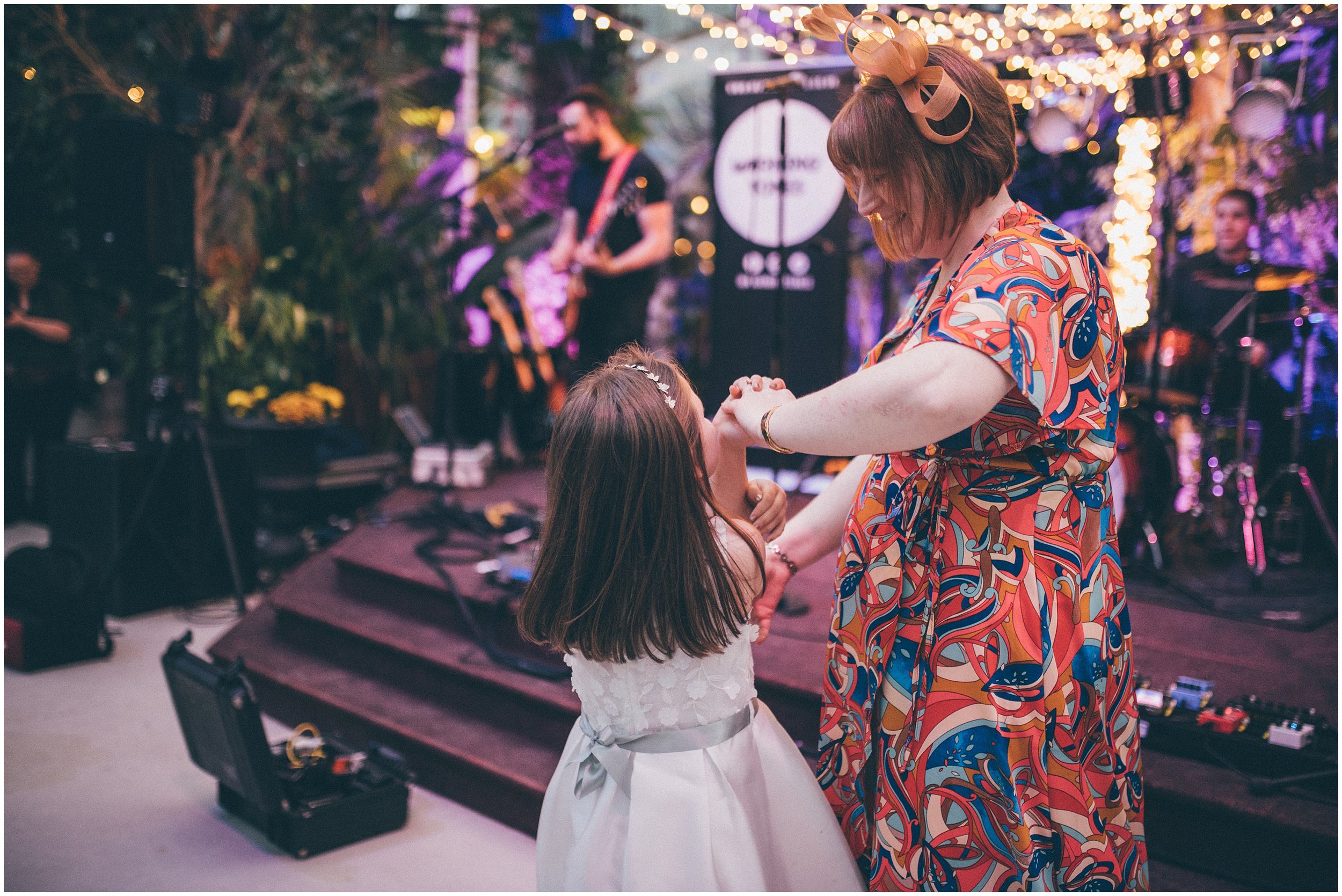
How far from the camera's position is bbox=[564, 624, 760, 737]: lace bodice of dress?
1.40 m

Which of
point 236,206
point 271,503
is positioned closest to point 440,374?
point 271,503

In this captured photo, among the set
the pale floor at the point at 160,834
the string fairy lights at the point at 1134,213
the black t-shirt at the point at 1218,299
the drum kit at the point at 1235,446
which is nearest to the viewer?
the pale floor at the point at 160,834

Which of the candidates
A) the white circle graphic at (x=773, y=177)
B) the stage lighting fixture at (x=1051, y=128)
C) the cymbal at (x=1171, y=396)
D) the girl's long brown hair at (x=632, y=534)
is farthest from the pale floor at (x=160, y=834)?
the stage lighting fixture at (x=1051, y=128)

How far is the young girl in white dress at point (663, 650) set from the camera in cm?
134

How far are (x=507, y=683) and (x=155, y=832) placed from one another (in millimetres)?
984

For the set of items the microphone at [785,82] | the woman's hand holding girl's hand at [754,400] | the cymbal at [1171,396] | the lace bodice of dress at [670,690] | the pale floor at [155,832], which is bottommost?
the pale floor at [155,832]

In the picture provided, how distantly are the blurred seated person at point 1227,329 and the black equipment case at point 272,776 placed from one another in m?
3.63

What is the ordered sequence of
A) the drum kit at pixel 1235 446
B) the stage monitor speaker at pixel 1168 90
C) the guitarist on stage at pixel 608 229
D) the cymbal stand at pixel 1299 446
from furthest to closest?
the guitarist on stage at pixel 608 229 → the stage monitor speaker at pixel 1168 90 → the drum kit at pixel 1235 446 → the cymbal stand at pixel 1299 446

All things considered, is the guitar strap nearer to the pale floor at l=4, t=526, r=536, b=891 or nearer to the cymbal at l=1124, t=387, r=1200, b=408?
the cymbal at l=1124, t=387, r=1200, b=408

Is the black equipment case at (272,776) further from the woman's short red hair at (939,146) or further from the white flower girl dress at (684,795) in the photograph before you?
the woman's short red hair at (939,146)

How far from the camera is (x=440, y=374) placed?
5.50m

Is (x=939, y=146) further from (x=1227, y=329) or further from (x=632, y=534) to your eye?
(x=1227, y=329)

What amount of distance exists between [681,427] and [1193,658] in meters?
2.14

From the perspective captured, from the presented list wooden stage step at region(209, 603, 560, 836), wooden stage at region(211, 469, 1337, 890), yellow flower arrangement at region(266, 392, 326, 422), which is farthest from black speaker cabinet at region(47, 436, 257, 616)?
wooden stage step at region(209, 603, 560, 836)
